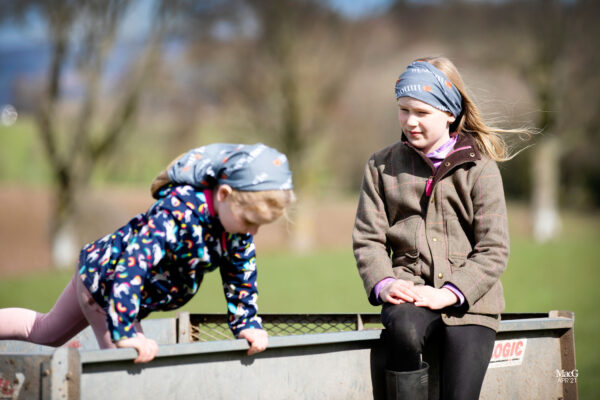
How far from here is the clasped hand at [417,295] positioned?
294cm

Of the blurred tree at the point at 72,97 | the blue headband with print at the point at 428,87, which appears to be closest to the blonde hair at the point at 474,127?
the blue headband with print at the point at 428,87

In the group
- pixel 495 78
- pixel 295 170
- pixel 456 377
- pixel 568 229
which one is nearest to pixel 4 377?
pixel 456 377

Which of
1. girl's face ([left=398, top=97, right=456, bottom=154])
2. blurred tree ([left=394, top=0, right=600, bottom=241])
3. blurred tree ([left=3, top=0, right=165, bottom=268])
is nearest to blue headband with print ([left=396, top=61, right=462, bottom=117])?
girl's face ([left=398, top=97, right=456, bottom=154])

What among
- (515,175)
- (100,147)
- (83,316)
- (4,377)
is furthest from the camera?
(515,175)

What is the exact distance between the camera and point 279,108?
20.7 meters

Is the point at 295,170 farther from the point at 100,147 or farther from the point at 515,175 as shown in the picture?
the point at 515,175

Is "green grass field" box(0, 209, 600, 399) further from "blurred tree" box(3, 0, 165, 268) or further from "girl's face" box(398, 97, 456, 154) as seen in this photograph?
"blurred tree" box(3, 0, 165, 268)

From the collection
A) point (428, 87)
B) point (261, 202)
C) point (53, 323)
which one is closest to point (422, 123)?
point (428, 87)

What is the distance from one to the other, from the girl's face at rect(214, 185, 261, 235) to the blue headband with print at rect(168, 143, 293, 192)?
0.05 meters

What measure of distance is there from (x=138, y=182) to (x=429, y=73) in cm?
2298

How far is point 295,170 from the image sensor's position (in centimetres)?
2069

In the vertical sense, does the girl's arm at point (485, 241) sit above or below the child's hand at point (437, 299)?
above

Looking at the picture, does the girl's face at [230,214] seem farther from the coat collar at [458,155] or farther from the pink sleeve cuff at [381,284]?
the coat collar at [458,155]

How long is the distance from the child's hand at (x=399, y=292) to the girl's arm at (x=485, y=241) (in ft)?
0.55
